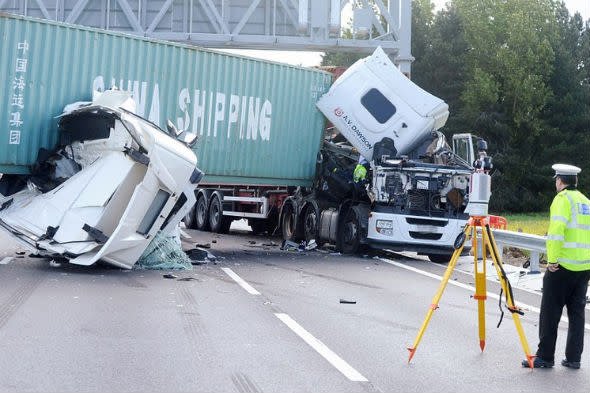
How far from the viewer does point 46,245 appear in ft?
42.7

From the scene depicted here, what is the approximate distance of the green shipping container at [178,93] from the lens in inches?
574

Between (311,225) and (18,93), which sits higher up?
(18,93)

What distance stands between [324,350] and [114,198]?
234 inches

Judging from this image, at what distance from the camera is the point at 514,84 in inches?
2124

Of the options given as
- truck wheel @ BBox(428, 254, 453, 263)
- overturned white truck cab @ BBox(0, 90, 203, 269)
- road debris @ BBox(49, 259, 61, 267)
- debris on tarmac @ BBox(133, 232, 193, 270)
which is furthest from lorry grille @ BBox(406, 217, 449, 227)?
road debris @ BBox(49, 259, 61, 267)

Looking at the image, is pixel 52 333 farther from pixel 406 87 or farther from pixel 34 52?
pixel 406 87

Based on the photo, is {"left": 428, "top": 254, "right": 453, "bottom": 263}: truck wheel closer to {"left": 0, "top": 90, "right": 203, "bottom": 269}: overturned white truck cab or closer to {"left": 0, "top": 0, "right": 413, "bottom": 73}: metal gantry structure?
{"left": 0, "top": 90, "right": 203, "bottom": 269}: overturned white truck cab

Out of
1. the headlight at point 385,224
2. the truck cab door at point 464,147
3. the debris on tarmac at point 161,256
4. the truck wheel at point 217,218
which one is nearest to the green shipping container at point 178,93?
the debris on tarmac at point 161,256

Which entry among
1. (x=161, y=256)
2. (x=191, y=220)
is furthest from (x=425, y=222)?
(x=191, y=220)

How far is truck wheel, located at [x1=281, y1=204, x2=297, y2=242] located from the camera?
20.2m

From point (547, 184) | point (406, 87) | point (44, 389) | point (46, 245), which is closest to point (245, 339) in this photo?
point (44, 389)

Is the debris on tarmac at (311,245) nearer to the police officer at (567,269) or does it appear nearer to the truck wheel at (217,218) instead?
the truck wheel at (217,218)

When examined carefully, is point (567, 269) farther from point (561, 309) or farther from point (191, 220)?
point (191, 220)

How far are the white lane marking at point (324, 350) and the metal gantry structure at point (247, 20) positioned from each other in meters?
15.7
